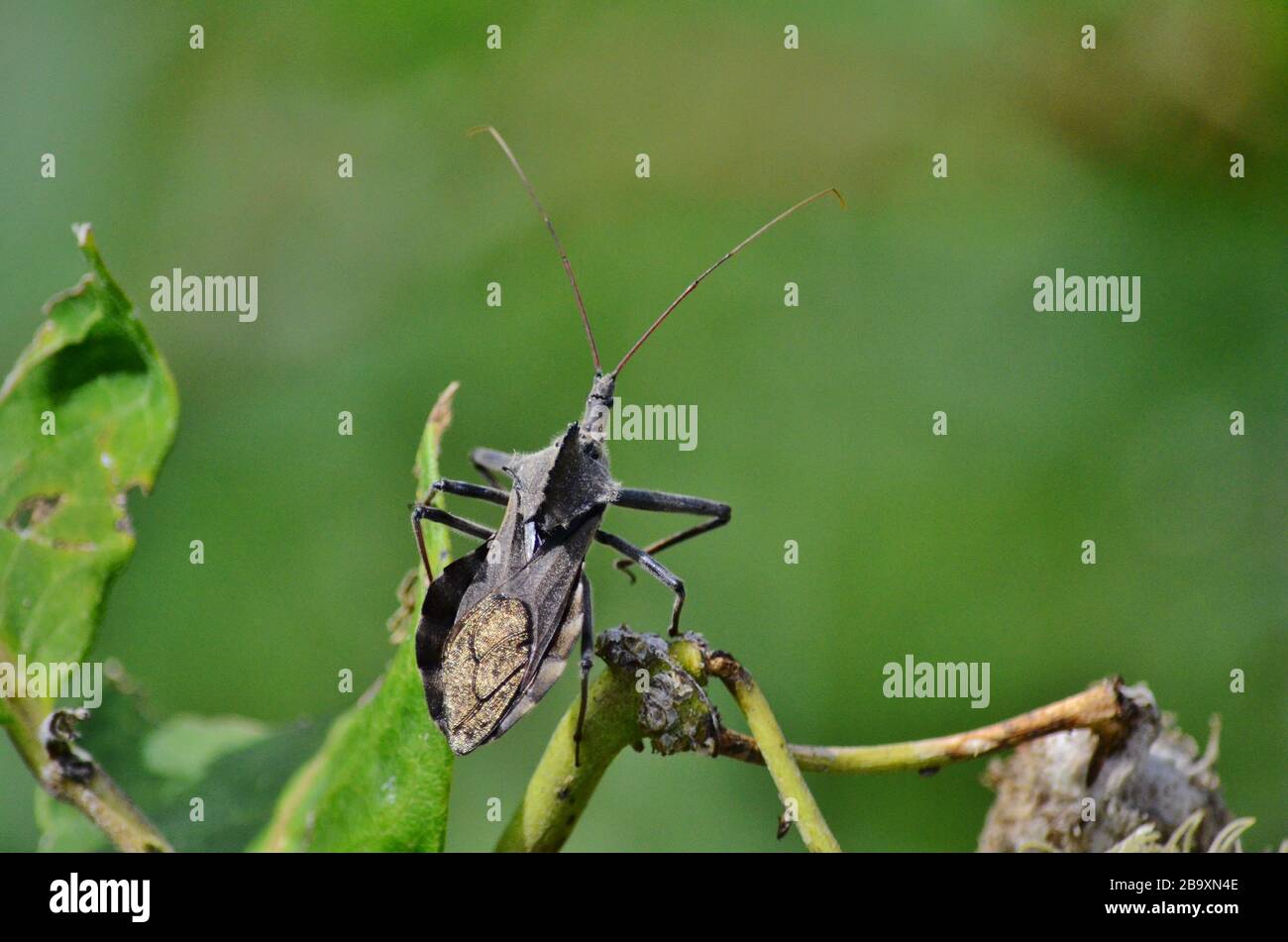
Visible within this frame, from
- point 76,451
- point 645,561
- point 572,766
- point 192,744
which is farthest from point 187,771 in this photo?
point 572,766

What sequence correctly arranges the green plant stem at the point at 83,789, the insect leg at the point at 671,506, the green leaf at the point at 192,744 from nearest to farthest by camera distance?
the green plant stem at the point at 83,789 < the green leaf at the point at 192,744 < the insect leg at the point at 671,506

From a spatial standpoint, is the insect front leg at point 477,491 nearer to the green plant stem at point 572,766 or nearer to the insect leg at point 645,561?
the insect leg at point 645,561

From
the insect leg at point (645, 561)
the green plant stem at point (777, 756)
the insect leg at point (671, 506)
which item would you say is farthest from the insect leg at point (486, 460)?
the green plant stem at point (777, 756)

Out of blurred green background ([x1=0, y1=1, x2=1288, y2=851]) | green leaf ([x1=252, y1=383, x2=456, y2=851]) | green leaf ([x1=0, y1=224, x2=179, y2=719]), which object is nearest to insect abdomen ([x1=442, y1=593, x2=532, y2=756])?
green leaf ([x1=252, y1=383, x2=456, y2=851])

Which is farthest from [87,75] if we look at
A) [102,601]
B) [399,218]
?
[102,601]

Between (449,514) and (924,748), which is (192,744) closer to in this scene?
(449,514)

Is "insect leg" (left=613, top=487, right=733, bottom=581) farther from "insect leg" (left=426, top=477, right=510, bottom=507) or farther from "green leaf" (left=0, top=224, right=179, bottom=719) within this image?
"green leaf" (left=0, top=224, right=179, bottom=719)
